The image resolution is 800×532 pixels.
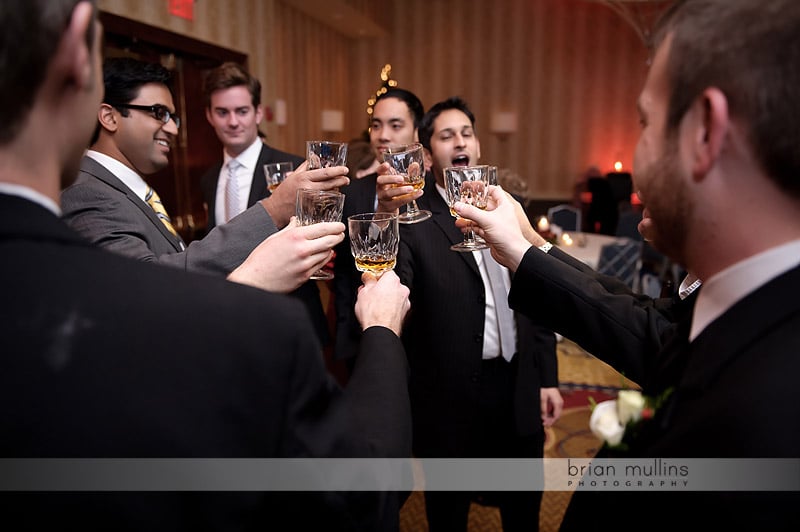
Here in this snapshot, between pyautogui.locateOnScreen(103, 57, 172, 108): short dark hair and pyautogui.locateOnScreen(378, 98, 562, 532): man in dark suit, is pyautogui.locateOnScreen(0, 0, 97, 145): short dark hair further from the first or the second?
pyautogui.locateOnScreen(378, 98, 562, 532): man in dark suit

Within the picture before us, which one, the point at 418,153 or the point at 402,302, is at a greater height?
the point at 418,153

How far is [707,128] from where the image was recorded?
833mm

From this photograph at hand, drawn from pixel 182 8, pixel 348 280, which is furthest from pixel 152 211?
pixel 182 8

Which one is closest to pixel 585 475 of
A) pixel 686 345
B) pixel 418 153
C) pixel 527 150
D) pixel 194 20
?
pixel 686 345

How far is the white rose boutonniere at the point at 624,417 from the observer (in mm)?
940

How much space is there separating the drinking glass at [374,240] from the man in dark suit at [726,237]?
2.78 ft

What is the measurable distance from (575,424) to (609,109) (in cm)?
841

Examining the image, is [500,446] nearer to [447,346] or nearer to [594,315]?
[447,346]

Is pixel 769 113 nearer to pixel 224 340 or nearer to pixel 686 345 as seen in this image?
pixel 686 345

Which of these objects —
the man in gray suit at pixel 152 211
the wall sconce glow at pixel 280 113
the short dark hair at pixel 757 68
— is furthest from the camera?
the wall sconce glow at pixel 280 113

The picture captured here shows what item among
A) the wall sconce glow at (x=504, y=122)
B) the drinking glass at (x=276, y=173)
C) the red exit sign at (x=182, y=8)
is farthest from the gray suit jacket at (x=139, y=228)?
the wall sconce glow at (x=504, y=122)

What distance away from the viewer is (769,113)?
775 mm

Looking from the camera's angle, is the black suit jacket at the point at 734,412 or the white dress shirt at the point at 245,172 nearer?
the black suit jacket at the point at 734,412

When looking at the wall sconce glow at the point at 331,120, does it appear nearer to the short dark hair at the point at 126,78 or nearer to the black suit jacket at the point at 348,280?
the black suit jacket at the point at 348,280
